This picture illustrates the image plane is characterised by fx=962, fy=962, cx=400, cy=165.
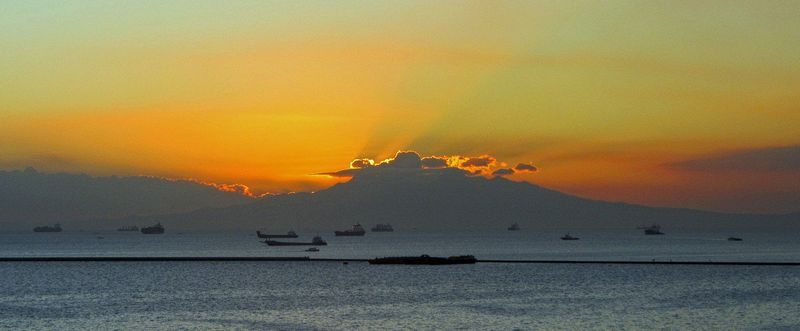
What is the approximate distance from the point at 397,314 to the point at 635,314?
18.2 metres

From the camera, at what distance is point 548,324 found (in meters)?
66.9

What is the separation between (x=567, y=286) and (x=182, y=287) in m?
40.9

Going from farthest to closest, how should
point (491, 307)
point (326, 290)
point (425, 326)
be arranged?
point (326, 290) → point (491, 307) → point (425, 326)

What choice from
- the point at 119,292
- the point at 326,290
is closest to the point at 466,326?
the point at 326,290

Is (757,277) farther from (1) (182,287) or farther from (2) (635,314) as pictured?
(1) (182,287)

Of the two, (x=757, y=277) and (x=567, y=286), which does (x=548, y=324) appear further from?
(x=757, y=277)

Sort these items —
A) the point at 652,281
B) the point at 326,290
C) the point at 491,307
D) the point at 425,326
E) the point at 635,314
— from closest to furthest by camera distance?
1. the point at 425,326
2. the point at 635,314
3. the point at 491,307
4. the point at 326,290
5. the point at 652,281

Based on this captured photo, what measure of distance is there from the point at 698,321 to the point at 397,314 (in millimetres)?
22089

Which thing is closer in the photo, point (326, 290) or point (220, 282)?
point (326, 290)

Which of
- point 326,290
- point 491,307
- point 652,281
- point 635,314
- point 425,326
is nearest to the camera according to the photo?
point 425,326

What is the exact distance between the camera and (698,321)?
2687 inches

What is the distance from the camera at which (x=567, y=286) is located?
102 meters

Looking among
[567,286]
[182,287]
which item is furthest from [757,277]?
[182,287]

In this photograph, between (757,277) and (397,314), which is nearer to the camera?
(397,314)
